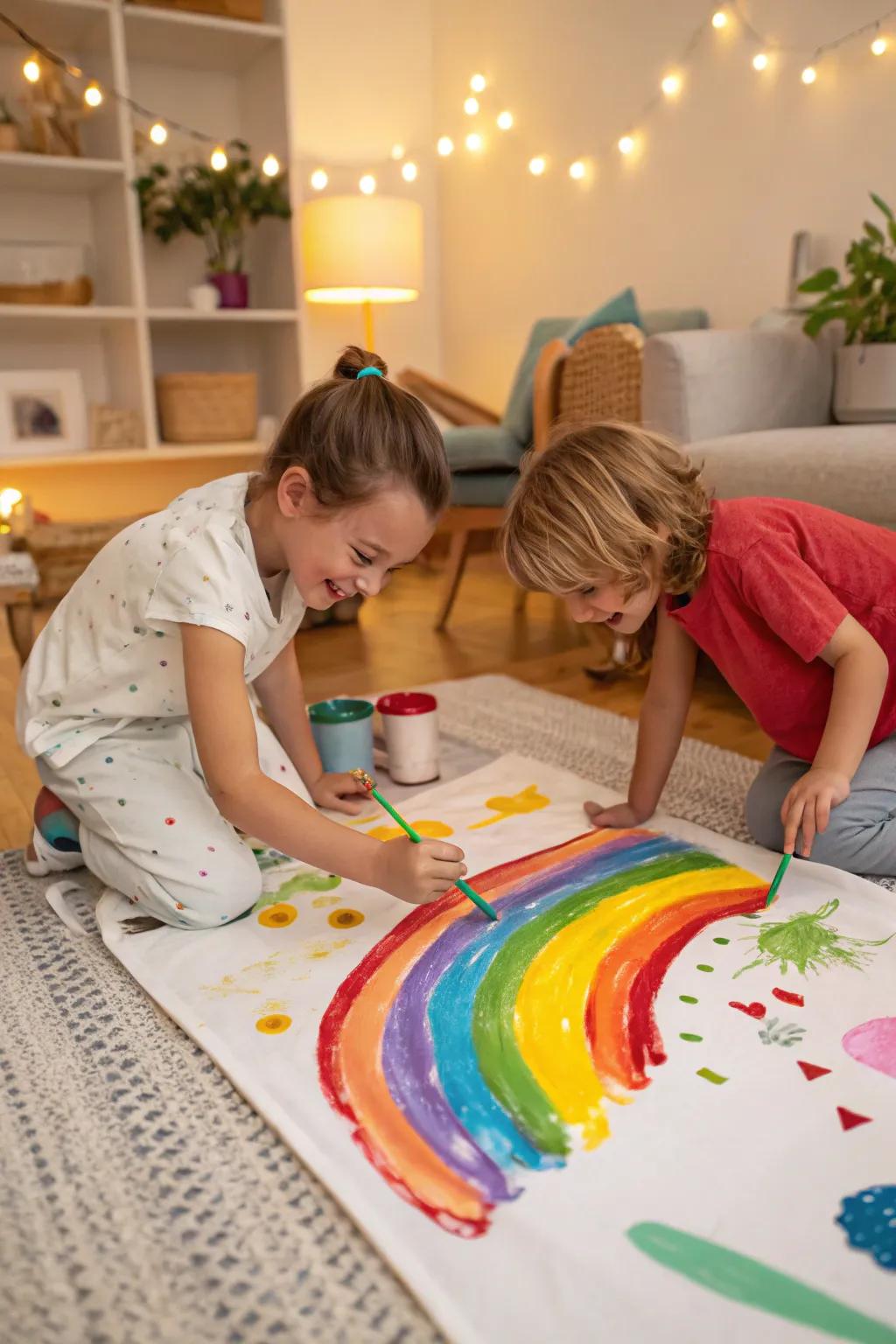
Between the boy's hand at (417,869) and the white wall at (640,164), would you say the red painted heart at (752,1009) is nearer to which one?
the boy's hand at (417,869)

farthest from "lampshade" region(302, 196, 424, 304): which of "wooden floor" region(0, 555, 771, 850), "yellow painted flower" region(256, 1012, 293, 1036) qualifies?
"yellow painted flower" region(256, 1012, 293, 1036)

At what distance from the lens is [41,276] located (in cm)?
280

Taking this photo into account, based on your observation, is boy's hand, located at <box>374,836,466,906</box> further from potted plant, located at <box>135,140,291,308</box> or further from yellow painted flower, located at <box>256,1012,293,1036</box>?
potted plant, located at <box>135,140,291,308</box>

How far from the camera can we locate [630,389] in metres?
2.10

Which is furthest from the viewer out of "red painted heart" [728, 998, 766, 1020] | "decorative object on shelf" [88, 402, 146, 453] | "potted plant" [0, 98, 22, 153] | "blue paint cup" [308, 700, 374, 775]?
"decorative object on shelf" [88, 402, 146, 453]

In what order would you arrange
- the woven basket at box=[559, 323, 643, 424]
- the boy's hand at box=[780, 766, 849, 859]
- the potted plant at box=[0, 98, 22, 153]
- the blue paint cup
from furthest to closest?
1. the potted plant at box=[0, 98, 22, 153]
2. the woven basket at box=[559, 323, 643, 424]
3. the blue paint cup
4. the boy's hand at box=[780, 766, 849, 859]

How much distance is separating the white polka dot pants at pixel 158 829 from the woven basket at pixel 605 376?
1.23m

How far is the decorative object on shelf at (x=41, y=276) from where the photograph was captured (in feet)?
9.10

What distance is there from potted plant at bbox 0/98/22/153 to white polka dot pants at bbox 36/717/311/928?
2173mm

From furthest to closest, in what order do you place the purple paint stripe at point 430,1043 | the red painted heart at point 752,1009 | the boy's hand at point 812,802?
the boy's hand at point 812,802, the red painted heart at point 752,1009, the purple paint stripe at point 430,1043

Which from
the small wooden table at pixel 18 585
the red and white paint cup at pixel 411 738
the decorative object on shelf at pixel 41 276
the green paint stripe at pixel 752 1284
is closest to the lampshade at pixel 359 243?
the decorative object on shelf at pixel 41 276

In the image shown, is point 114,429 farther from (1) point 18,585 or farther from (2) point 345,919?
(2) point 345,919

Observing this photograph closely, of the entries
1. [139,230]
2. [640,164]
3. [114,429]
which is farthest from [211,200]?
[640,164]

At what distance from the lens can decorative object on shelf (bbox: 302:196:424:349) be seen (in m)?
2.97
